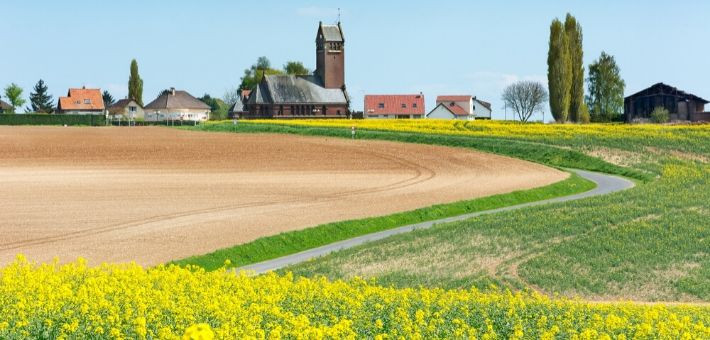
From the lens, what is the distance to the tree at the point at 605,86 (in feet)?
578

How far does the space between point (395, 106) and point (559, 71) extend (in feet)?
235

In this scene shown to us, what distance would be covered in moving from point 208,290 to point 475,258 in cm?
2011

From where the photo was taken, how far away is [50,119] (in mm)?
168375

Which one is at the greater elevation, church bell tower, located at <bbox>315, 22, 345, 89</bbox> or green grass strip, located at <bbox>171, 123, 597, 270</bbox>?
church bell tower, located at <bbox>315, 22, 345, 89</bbox>

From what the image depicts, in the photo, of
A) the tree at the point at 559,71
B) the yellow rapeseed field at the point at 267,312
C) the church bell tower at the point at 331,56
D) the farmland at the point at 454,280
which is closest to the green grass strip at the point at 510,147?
the farmland at the point at 454,280

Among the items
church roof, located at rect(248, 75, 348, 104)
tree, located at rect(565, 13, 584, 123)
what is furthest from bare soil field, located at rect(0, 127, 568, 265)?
church roof, located at rect(248, 75, 348, 104)

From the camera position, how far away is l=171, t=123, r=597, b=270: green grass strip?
3966 cm

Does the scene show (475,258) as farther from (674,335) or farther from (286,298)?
(674,335)

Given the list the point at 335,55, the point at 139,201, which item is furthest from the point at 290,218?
the point at 335,55

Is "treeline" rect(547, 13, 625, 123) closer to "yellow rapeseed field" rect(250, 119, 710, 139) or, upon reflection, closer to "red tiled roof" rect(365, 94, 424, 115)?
"yellow rapeseed field" rect(250, 119, 710, 139)

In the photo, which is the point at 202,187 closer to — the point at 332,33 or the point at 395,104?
the point at 332,33

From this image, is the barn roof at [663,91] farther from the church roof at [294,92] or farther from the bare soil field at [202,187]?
the bare soil field at [202,187]

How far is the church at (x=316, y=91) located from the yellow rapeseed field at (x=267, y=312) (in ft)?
512

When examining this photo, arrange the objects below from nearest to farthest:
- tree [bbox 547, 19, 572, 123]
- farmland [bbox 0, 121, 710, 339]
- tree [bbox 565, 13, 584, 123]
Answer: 1. farmland [bbox 0, 121, 710, 339]
2. tree [bbox 547, 19, 572, 123]
3. tree [bbox 565, 13, 584, 123]
